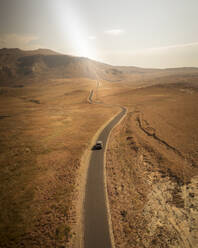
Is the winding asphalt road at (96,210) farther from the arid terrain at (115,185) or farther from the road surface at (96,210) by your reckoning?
the arid terrain at (115,185)

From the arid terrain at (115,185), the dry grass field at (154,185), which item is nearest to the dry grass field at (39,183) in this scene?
the arid terrain at (115,185)

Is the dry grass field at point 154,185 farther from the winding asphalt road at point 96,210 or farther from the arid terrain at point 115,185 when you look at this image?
the winding asphalt road at point 96,210

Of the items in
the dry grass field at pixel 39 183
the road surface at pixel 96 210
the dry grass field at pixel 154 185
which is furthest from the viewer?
the dry grass field at pixel 39 183

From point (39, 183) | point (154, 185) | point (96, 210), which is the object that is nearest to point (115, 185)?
point (96, 210)

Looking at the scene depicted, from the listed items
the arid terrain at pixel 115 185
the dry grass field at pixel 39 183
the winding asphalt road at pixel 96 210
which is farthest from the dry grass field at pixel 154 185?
the dry grass field at pixel 39 183

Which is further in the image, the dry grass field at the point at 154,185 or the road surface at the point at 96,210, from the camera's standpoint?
the dry grass field at the point at 154,185

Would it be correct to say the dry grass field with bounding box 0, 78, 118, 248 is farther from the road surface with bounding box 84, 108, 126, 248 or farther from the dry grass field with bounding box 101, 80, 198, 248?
the dry grass field with bounding box 101, 80, 198, 248

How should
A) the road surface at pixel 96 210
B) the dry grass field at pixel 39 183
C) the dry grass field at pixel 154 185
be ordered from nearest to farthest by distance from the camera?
the road surface at pixel 96 210, the dry grass field at pixel 154 185, the dry grass field at pixel 39 183

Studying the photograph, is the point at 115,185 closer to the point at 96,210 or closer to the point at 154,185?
the point at 96,210

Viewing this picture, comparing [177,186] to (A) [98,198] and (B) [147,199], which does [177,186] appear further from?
(A) [98,198]
